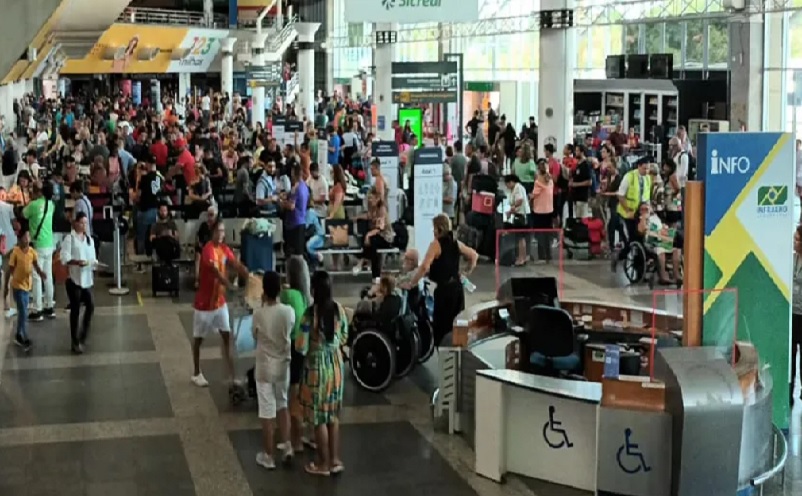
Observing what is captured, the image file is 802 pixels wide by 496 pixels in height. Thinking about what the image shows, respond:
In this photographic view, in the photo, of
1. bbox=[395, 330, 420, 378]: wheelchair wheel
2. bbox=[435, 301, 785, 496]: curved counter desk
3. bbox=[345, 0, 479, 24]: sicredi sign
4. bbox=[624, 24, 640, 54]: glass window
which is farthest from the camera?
bbox=[624, 24, 640, 54]: glass window

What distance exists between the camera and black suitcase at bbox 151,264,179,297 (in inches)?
601

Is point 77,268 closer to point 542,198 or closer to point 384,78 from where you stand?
point 542,198

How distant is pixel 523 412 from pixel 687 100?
1993 cm

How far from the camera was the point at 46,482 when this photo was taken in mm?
8297

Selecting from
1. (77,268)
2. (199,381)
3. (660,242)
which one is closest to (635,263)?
(660,242)

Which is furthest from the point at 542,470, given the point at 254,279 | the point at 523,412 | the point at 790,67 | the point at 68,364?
the point at 790,67

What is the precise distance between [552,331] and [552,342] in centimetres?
10

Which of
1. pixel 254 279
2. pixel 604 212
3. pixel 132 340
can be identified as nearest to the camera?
pixel 254 279

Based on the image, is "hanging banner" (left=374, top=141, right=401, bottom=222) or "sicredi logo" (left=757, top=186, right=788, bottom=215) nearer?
"sicredi logo" (left=757, top=186, right=788, bottom=215)

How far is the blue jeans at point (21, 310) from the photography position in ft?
39.8

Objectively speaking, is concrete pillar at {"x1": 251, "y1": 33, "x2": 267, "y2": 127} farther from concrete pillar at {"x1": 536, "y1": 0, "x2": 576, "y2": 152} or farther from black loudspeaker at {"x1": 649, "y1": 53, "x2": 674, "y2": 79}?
concrete pillar at {"x1": 536, "y1": 0, "x2": 576, "y2": 152}

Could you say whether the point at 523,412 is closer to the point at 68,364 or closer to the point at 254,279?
the point at 254,279

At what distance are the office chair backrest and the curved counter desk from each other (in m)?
0.52

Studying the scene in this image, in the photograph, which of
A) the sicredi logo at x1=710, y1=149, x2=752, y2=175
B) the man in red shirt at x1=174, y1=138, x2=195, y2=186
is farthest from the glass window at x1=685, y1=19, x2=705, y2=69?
the sicredi logo at x1=710, y1=149, x2=752, y2=175
